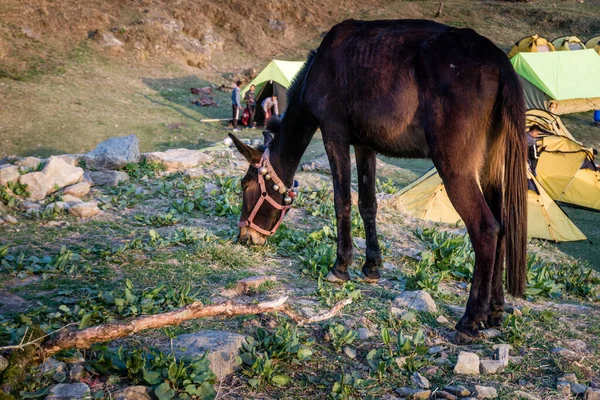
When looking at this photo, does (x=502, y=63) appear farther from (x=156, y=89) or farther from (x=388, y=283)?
(x=156, y=89)

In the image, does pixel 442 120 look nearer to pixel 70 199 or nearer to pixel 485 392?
pixel 485 392

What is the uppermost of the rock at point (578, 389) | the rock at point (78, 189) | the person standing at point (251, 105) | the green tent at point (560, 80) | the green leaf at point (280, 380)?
the green tent at point (560, 80)

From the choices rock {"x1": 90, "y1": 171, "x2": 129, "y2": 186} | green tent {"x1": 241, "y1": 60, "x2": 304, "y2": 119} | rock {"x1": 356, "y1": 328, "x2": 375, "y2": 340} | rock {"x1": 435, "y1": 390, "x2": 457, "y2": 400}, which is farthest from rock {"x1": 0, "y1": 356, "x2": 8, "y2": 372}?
green tent {"x1": 241, "y1": 60, "x2": 304, "y2": 119}

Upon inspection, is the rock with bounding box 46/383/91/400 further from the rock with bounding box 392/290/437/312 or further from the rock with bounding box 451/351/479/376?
the rock with bounding box 392/290/437/312

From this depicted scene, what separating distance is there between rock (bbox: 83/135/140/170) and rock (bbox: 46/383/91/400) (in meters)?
6.43

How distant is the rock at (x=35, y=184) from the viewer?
7.32m

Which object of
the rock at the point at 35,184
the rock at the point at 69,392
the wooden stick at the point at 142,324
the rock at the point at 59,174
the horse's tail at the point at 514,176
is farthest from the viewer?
the rock at the point at 59,174

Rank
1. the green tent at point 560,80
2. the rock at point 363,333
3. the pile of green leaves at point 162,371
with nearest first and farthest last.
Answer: the pile of green leaves at point 162,371 < the rock at point 363,333 < the green tent at point 560,80

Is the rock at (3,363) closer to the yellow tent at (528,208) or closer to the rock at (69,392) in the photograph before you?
the rock at (69,392)

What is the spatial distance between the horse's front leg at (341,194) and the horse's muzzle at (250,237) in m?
1.01

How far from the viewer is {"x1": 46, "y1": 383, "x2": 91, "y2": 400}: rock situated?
119 inches

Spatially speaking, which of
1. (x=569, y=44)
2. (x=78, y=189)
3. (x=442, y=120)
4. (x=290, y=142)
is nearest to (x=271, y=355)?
(x=442, y=120)

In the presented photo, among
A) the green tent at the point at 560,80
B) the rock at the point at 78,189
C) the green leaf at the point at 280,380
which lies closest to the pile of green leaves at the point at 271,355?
the green leaf at the point at 280,380

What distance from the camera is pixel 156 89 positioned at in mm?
22219
